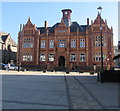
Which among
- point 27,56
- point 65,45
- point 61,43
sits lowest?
point 27,56

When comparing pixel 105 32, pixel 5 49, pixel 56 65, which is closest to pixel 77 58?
pixel 56 65

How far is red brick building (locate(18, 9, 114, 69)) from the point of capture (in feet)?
159

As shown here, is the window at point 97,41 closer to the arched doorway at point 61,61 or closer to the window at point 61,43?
the window at point 61,43

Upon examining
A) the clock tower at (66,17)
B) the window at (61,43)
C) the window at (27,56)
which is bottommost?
the window at (27,56)

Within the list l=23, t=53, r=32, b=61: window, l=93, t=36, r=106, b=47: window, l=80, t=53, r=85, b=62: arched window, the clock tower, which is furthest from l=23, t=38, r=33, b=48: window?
l=93, t=36, r=106, b=47: window

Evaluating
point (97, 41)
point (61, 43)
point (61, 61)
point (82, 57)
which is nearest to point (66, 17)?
point (61, 43)

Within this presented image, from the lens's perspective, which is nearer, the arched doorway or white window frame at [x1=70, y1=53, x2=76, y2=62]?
white window frame at [x1=70, y1=53, x2=76, y2=62]

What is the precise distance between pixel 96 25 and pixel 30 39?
23.2m

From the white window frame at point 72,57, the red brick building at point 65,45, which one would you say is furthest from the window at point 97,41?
the white window frame at point 72,57

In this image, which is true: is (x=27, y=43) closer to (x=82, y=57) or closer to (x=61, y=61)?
(x=61, y=61)

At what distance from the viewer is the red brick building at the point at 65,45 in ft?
159

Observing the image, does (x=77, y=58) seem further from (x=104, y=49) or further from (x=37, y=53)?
(x=37, y=53)

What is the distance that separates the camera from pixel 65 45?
168 feet

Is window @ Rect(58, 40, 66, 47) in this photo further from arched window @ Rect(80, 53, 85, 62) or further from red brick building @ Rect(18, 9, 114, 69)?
arched window @ Rect(80, 53, 85, 62)
